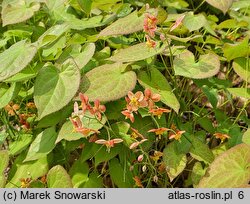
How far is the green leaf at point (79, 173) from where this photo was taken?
135 cm

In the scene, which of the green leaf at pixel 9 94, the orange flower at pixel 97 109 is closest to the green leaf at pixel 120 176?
the orange flower at pixel 97 109

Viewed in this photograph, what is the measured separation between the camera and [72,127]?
126 cm

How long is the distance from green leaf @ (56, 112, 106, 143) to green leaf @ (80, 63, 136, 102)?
55mm

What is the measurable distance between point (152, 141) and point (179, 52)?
0.25m

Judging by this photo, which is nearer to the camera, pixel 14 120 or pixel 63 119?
pixel 63 119

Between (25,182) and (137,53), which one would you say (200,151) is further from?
(25,182)

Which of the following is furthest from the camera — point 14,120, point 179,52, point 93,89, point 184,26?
point 14,120

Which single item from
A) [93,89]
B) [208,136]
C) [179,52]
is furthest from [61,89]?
[208,136]

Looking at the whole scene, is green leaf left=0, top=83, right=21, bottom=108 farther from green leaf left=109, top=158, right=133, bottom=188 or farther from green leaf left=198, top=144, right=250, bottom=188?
green leaf left=198, top=144, right=250, bottom=188

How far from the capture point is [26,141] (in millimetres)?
1443

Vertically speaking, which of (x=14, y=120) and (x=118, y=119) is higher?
(x=118, y=119)

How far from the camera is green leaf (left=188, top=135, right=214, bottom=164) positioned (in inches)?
51.2

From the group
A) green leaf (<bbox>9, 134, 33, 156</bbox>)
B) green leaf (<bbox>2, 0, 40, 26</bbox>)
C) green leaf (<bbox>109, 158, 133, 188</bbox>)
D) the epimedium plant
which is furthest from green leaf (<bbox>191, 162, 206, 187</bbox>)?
green leaf (<bbox>2, 0, 40, 26</bbox>)
